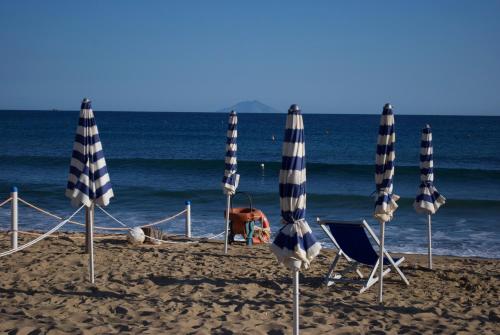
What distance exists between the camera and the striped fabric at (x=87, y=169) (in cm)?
724

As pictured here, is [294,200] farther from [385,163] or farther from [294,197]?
[385,163]

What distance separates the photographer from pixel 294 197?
4559 millimetres

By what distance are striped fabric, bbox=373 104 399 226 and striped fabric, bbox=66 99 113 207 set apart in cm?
325

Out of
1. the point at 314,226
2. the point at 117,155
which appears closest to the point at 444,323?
the point at 314,226

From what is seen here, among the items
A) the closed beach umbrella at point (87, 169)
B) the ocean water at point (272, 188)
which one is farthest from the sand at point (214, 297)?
the ocean water at point (272, 188)

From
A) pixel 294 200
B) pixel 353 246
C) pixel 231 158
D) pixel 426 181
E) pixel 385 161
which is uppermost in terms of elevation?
pixel 385 161

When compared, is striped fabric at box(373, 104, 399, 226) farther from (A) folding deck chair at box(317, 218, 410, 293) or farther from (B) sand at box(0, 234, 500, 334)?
(B) sand at box(0, 234, 500, 334)

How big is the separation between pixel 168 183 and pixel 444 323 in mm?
21092

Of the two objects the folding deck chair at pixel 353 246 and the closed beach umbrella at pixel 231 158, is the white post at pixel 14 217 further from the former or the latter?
the folding deck chair at pixel 353 246

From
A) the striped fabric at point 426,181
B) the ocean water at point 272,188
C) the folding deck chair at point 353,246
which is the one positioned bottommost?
the ocean water at point 272,188

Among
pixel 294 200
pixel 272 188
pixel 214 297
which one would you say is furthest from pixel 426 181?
pixel 272 188

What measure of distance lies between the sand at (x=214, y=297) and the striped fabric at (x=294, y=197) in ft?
4.99

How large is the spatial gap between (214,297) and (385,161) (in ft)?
8.38

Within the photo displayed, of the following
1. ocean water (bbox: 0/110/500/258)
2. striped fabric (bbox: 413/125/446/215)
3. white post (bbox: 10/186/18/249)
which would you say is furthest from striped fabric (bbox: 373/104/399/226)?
white post (bbox: 10/186/18/249)
